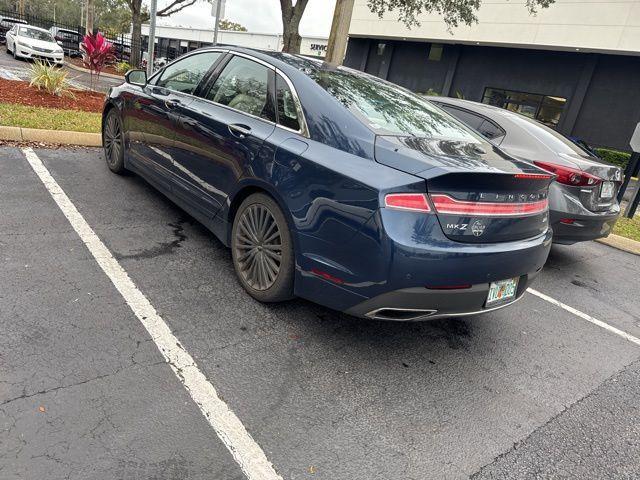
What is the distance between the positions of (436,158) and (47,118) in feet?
21.8

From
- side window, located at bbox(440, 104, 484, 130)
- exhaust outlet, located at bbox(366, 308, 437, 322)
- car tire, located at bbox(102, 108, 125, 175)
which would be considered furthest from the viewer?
side window, located at bbox(440, 104, 484, 130)

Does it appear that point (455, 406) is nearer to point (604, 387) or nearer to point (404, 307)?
point (404, 307)

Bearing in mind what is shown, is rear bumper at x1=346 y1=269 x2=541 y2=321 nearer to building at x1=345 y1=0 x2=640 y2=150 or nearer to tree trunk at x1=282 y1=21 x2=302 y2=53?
tree trunk at x1=282 y1=21 x2=302 y2=53

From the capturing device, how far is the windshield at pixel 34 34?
58.9 feet

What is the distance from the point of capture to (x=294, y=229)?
9.22 feet

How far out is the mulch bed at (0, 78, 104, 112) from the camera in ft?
26.8

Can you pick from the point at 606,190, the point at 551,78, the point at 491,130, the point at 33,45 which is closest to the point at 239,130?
the point at 491,130

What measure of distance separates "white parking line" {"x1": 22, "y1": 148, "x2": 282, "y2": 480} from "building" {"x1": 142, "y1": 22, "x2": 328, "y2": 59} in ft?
56.6

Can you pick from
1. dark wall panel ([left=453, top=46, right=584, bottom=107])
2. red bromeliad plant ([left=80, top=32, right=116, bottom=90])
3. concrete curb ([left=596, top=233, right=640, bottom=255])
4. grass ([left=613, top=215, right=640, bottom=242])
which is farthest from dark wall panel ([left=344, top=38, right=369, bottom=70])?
concrete curb ([left=596, top=233, right=640, bottom=255])

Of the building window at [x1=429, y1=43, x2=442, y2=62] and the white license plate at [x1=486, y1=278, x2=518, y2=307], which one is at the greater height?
the building window at [x1=429, y1=43, x2=442, y2=62]

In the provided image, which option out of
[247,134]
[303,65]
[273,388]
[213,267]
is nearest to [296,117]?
[247,134]

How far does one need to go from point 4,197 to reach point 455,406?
14.0ft

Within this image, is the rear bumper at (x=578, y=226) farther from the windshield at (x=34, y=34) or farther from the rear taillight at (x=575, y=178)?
the windshield at (x=34, y=34)

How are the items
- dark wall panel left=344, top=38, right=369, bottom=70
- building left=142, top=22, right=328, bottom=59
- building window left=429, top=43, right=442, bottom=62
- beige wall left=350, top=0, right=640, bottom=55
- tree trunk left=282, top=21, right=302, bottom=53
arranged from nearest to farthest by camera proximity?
tree trunk left=282, top=21, right=302, bottom=53 → beige wall left=350, top=0, right=640, bottom=55 → building window left=429, top=43, right=442, bottom=62 → dark wall panel left=344, top=38, right=369, bottom=70 → building left=142, top=22, right=328, bottom=59
